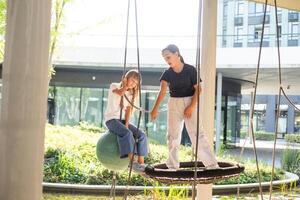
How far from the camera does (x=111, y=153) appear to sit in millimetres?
3873

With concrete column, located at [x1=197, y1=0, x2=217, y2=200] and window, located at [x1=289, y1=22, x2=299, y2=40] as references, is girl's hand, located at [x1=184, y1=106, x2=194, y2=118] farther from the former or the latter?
window, located at [x1=289, y1=22, x2=299, y2=40]

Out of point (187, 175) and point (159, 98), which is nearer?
point (187, 175)

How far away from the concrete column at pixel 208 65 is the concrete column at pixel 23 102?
9.75 ft

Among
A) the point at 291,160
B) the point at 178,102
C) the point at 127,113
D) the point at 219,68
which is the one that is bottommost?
the point at 291,160

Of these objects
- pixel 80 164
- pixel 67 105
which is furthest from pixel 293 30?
pixel 80 164

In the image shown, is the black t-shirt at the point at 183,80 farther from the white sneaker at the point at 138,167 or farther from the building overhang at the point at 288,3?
the building overhang at the point at 288,3

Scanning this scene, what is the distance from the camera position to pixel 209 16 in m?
5.16

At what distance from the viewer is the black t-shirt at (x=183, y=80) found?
140 inches

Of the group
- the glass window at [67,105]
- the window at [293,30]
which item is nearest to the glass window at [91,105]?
the glass window at [67,105]

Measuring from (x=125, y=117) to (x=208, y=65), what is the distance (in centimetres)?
147

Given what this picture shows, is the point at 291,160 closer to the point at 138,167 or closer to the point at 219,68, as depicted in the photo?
the point at 219,68

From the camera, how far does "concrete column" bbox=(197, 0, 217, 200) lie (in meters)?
5.09

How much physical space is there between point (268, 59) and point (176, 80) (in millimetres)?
11189

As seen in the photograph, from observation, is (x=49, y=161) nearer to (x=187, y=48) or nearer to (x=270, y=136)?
(x=187, y=48)
